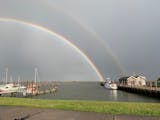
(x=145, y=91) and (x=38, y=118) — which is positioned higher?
(x=38, y=118)

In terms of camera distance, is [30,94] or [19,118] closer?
[19,118]

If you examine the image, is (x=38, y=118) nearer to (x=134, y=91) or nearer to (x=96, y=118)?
(x=96, y=118)

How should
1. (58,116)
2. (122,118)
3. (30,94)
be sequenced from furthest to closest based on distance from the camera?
(30,94) < (58,116) < (122,118)

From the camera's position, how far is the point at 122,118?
29.4 feet

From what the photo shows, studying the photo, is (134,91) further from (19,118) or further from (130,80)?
(19,118)

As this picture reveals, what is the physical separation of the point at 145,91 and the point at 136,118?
233ft

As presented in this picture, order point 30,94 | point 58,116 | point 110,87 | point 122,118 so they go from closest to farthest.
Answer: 1. point 122,118
2. point 58,116
3. point 30,94
4. point 110,87

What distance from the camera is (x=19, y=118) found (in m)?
9.31

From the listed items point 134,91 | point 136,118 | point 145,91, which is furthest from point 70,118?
point 134,91

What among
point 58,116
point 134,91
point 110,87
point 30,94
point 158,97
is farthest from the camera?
point 110,87

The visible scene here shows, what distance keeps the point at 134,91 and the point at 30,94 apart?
1801 inches

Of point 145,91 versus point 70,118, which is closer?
point 70,118

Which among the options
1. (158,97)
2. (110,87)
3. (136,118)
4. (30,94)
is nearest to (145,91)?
(158,97)

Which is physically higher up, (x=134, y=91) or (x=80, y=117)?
(x=80, y=117)
